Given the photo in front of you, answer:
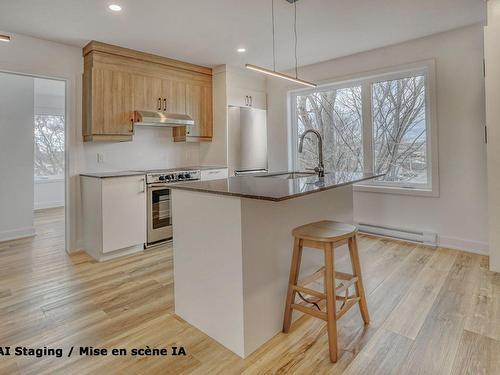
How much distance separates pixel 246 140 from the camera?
4812 millimetres

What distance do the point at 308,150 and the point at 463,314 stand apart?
316 centimetres

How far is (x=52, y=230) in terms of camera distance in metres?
4.71

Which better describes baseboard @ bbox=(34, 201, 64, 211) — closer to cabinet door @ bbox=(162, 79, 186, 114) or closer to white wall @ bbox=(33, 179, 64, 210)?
white wall @ bbox=(33, 179, 64, 210)

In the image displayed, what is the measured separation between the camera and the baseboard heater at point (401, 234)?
141 inches

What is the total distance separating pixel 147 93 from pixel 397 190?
346 cm

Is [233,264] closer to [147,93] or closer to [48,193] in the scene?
[147,93]

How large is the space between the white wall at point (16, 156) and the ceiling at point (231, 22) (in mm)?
1507

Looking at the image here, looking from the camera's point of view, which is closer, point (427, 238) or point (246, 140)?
point (427, 238)

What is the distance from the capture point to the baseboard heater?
3588mm

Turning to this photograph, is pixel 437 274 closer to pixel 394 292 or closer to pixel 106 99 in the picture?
pixel 394 292

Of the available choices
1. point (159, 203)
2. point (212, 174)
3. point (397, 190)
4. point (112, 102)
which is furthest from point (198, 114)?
point (397, 190)

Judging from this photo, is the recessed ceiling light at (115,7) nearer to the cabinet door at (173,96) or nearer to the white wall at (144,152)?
the cabinet door at (173,96)

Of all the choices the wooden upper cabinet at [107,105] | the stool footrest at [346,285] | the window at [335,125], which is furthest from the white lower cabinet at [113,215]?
the window at [335,125]

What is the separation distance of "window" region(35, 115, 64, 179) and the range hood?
4341 mm
